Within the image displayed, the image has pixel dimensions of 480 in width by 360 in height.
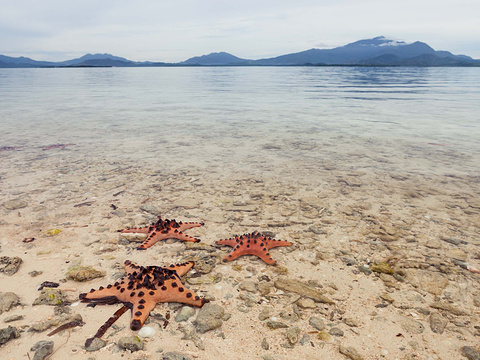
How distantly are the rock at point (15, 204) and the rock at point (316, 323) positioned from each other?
714 centimetres

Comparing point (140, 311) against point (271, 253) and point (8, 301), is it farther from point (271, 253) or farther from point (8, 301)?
point (271, 253)

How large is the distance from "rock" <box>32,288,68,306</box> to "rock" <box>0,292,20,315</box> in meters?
0.25

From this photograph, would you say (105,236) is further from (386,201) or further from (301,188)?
(386,201)

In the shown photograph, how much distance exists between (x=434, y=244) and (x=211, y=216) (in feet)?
15.1

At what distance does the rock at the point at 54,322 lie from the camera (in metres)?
3.80

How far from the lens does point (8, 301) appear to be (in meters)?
4.22

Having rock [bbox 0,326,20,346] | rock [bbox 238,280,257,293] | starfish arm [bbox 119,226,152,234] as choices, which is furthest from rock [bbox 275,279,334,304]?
rock [bbox 0,326,20,346]

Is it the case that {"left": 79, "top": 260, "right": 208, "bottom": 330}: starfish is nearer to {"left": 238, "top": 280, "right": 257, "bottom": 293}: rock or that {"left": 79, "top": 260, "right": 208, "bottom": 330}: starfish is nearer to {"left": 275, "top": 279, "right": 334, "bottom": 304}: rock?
{"left": 238, "top": 280, "right": 257, "bottom": 293}: rock

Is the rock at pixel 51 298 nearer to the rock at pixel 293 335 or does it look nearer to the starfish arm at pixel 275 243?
the rock at pixel 293 335

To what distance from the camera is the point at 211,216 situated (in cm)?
716

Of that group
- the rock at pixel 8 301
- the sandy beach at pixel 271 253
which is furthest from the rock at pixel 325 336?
the rock at pixel 8 301

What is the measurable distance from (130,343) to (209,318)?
0.99 meters

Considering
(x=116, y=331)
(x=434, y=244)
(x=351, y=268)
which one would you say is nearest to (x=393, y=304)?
(x=351, y=268)

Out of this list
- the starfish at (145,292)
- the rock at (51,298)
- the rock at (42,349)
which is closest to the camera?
the rock at (42,349)
